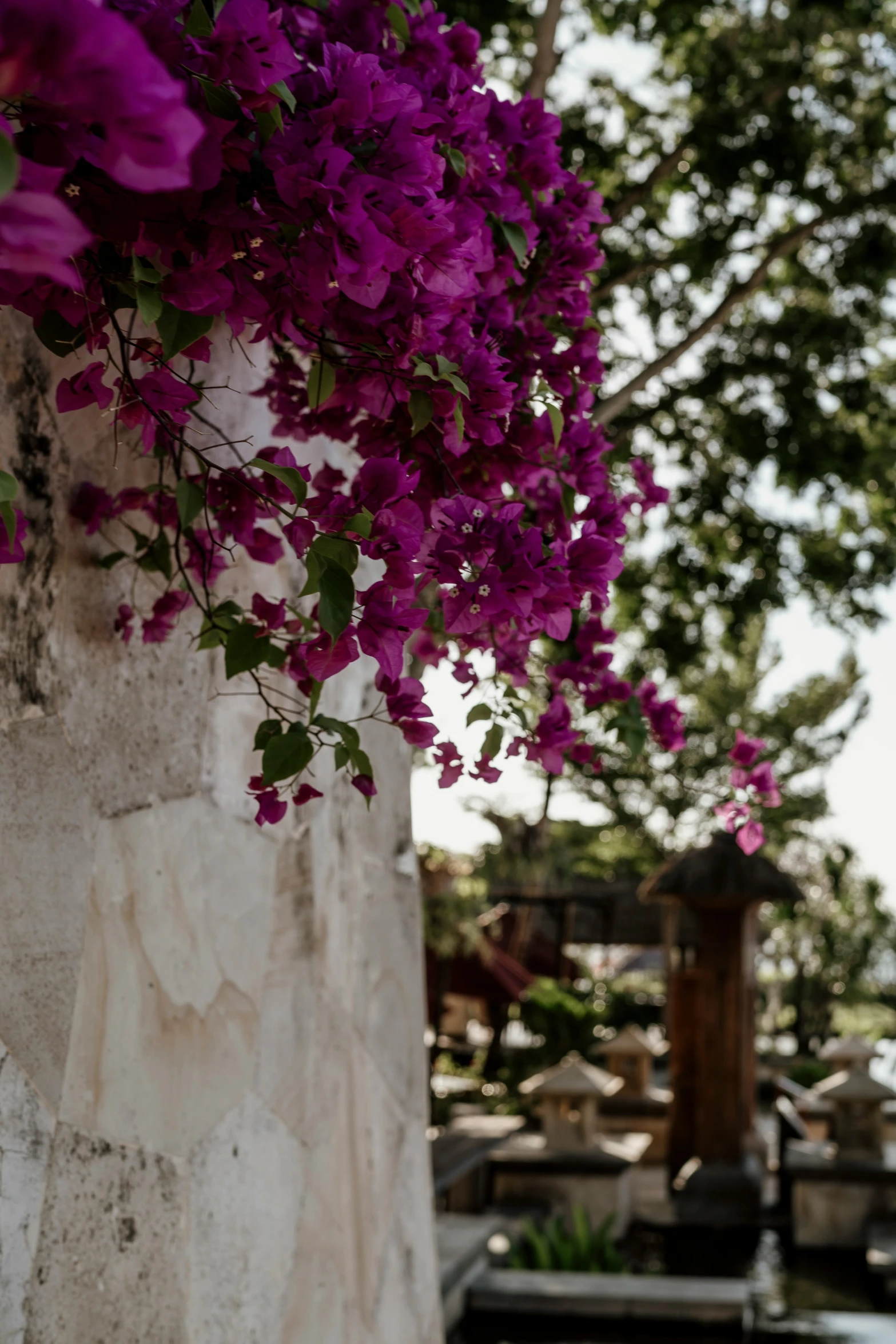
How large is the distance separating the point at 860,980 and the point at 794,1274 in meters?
16.9

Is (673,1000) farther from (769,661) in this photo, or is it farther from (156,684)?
(769,661)

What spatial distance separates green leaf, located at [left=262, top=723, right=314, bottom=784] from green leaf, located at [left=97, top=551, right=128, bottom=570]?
2.04 feet

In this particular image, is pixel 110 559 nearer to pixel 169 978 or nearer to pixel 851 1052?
pixel 169 978

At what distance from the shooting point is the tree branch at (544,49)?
195 inches

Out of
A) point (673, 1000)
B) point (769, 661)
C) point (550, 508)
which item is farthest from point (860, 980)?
point (550, 508)

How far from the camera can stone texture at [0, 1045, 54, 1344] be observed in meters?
1.60

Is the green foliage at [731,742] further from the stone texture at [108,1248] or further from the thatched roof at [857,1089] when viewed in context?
the stone texture at [108,1248]

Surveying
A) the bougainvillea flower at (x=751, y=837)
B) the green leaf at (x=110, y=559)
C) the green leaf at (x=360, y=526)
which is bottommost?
the bougainvillea flower at (x=751, y=837)

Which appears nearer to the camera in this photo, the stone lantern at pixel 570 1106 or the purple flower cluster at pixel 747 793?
the purple flower cluster at pixel 747 793

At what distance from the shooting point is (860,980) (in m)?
23.5

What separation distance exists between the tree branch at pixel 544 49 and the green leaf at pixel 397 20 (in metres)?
3.47

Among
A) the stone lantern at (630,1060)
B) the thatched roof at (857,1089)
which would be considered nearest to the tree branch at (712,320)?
the thatched roof at (857,1089)

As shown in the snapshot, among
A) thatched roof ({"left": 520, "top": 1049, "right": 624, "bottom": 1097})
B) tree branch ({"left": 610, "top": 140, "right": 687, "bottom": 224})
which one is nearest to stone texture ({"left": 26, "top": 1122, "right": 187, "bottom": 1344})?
tree branch ({"left": 610, "top": 140, "right": 687, "bottom": 224})

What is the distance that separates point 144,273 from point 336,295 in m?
0.27
